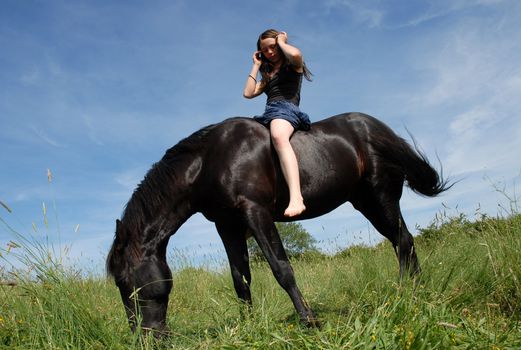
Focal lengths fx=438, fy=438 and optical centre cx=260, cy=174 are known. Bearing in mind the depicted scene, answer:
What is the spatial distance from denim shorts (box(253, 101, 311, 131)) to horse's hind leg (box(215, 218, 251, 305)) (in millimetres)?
1081

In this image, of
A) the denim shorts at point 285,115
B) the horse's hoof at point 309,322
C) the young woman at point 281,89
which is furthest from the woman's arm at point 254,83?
the horse's hoof at point 309,322

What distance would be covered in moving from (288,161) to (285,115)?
0.56 m

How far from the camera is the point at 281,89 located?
4512 mm

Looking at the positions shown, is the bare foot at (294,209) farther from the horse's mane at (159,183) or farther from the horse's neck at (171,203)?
the horse's mane at (159,183)

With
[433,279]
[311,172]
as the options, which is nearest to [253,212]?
[311,172]

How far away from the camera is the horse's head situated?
12.5 ft

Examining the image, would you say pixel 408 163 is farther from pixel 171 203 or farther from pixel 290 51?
pixel 171 203

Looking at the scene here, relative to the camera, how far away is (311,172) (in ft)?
14.1

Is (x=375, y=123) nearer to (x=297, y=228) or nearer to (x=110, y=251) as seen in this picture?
(x=110, y=251)

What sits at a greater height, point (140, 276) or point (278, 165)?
point (278, 165)

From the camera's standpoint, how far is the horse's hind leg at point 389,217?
15.5ft

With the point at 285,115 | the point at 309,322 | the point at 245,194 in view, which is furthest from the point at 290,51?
the point at 309,322

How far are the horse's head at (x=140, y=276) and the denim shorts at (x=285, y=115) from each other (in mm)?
1692

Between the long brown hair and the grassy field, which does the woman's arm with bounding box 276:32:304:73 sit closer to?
the long brown hair
